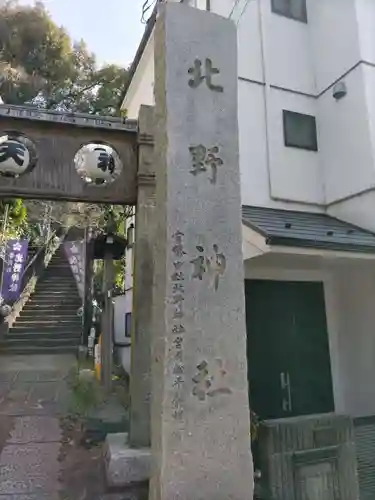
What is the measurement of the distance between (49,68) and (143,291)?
23.9 meters

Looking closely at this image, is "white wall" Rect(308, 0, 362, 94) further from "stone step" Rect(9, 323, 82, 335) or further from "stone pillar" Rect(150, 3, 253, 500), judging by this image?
"stone step" Rect(9, 323, 82, 335)

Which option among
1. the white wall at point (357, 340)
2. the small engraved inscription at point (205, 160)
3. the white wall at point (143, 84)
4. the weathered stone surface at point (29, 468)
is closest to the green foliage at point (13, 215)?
the white wall at point (143, 84)

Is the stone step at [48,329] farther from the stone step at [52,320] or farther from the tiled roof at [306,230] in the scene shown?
the tiled roof at [306,230]

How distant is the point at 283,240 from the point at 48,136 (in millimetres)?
3742

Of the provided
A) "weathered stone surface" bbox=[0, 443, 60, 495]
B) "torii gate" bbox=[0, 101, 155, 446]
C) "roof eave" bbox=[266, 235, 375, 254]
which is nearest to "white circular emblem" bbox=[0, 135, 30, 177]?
"torii gate" bbox=[0, 101, 155, 446]

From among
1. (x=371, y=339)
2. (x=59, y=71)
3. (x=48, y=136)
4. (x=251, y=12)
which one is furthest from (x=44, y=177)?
(x=59, y=71)

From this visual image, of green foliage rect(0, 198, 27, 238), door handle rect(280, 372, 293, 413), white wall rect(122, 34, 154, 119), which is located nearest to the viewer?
door handle rect(280, 372, 293, 413)

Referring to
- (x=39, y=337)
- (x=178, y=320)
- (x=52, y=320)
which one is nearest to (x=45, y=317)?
(x=52, y=320)

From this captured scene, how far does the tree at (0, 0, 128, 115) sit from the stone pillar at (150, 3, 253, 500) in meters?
20.2

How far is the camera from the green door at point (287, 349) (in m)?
7.31

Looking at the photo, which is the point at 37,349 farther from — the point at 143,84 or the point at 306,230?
the point at 306,230

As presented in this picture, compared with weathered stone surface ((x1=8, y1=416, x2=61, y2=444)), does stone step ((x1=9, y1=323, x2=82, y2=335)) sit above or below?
above

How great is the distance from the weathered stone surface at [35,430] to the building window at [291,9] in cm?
976

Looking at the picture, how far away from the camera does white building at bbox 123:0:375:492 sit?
7516 mm
